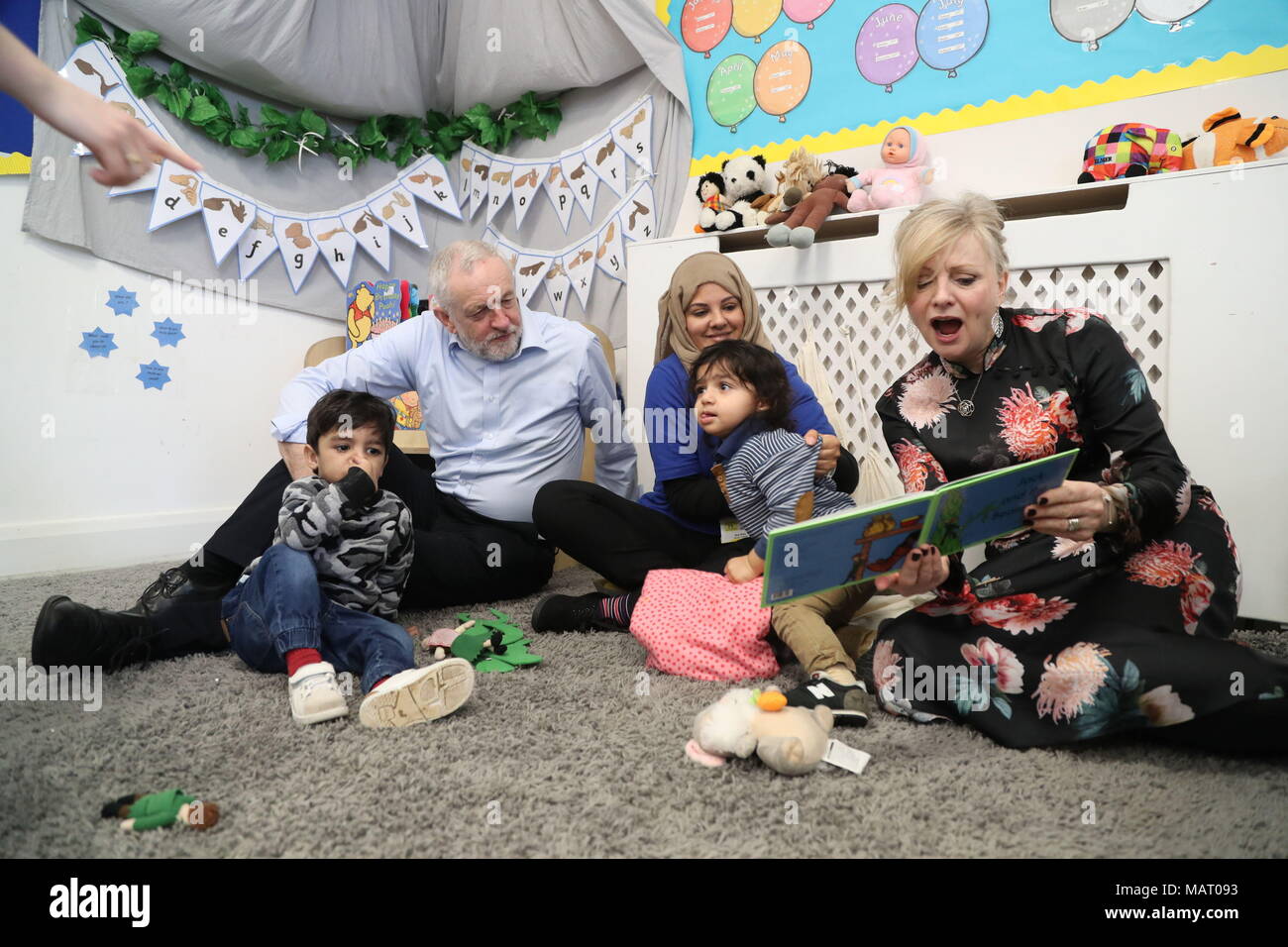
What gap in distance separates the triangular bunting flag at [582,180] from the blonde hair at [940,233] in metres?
1.79

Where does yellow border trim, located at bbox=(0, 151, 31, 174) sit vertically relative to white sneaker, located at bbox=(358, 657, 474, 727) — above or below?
above

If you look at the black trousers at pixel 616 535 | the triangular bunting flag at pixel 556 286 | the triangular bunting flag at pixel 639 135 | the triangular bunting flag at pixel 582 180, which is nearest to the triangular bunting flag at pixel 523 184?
the triangular bunting flag at pixel 582 180

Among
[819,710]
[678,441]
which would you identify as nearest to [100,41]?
[678,441]

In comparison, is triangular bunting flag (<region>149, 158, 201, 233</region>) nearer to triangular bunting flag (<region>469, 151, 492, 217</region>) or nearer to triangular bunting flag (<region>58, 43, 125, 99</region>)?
triangular bunting flag (<region>58, 43, 125, 99</region>)

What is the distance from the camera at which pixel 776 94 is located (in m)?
2.50

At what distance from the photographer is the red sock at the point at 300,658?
1282 millimetres

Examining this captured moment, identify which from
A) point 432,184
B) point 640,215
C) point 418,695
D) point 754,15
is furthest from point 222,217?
point 418,695

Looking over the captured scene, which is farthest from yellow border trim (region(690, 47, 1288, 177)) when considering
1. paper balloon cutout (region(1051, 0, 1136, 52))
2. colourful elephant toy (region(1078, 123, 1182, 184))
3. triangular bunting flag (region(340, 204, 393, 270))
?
triangular bunting flag (region(340, 204, 393, 270))

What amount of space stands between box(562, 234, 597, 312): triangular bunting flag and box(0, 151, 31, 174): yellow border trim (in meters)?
1.58

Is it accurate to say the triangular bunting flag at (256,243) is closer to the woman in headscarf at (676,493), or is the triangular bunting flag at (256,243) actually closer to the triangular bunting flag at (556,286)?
the triangular bunting flag at (556,286)

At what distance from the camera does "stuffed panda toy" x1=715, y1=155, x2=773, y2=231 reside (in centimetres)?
230

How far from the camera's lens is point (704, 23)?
2.62 m

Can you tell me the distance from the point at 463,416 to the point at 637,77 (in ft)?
4.89
